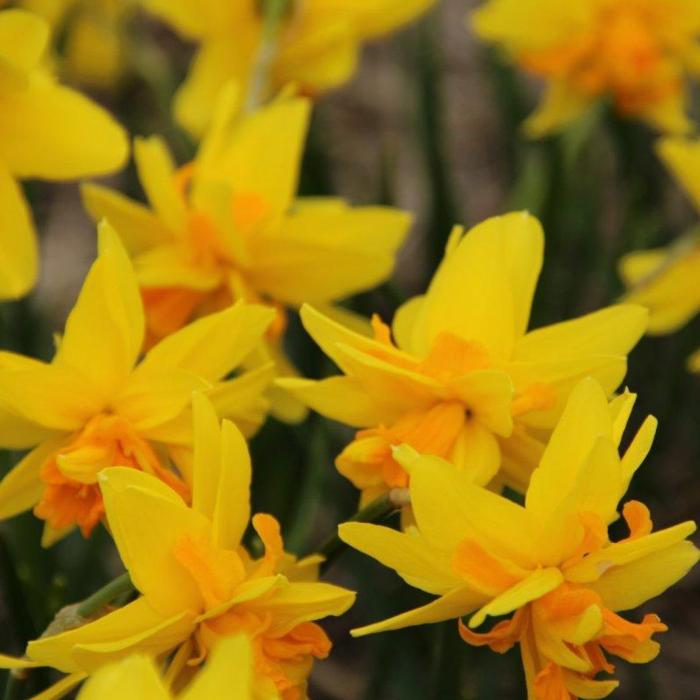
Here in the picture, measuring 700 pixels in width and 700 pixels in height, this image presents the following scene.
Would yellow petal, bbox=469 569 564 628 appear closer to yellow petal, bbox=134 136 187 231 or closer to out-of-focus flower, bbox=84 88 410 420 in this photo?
out-of-focus flower, bbox=84 88 410 420

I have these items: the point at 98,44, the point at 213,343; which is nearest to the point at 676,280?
the point at 213,343

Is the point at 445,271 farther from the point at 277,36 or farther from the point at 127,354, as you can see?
the point at 277,36

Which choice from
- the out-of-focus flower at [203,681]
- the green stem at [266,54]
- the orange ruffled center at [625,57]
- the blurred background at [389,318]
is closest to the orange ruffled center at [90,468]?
the blurred background at [389,318]

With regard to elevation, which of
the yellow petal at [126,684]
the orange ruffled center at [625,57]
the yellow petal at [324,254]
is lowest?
the orange ruffled center at [625,57]

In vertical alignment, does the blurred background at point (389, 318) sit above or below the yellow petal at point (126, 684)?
below

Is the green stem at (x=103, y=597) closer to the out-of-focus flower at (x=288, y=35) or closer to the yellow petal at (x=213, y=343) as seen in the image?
the yellow petal at (x=213, y=343)

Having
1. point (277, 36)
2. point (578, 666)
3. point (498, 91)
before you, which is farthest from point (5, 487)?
point (498, 91)
